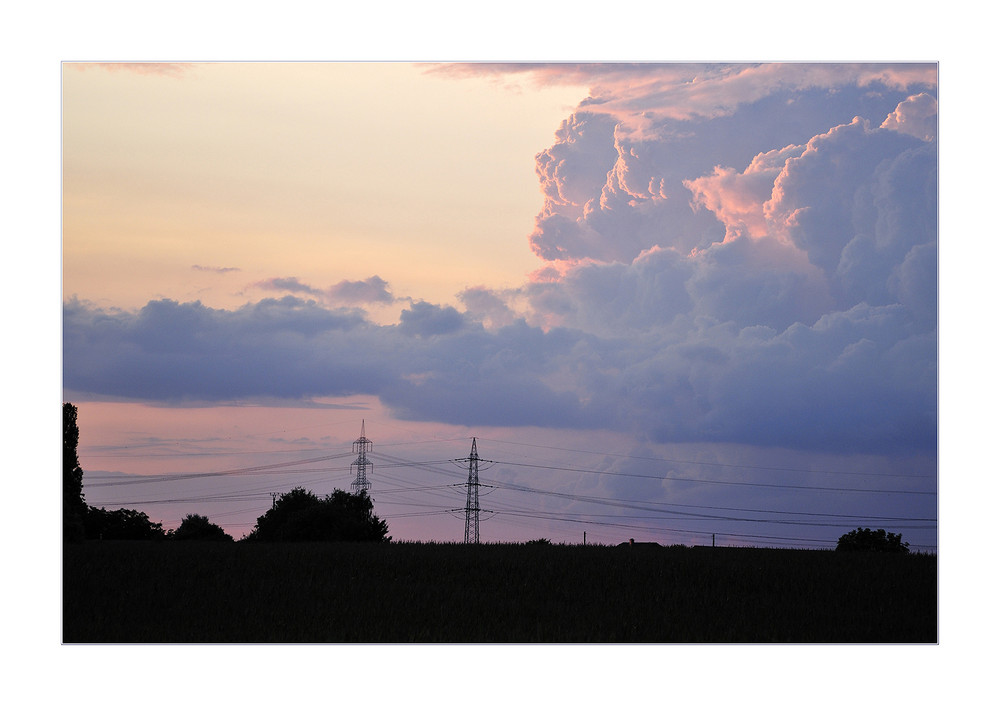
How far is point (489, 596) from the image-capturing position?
2175cm

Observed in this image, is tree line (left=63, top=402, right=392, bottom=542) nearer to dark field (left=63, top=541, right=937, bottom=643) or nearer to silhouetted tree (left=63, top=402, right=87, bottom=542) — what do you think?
silhouetted tree (left=63, top=402, right=87, bottom=542)

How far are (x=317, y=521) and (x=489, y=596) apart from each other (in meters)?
25.8

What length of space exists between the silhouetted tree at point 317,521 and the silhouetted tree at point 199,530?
5764 mm

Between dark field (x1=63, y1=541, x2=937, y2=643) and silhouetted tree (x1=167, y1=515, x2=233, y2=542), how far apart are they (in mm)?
27443

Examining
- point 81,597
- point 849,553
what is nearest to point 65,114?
point 81,597

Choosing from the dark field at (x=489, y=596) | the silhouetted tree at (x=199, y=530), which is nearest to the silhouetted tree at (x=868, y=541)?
the dark field at (x=489, y=596)

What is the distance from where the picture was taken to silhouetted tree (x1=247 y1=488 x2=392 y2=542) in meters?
45.1

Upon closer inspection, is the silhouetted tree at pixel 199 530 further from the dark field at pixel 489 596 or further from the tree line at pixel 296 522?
the dark field at pixel 489 596

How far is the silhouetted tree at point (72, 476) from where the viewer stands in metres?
27.4

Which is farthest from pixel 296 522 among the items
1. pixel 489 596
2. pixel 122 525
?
pixel 489 596

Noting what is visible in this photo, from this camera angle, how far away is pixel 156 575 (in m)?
22.6

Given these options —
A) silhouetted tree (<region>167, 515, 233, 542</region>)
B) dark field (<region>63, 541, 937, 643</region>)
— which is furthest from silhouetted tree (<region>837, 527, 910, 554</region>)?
silhouetted tree (<region>167, 515, 233, 542</region>)

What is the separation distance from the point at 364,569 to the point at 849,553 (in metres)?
16.3

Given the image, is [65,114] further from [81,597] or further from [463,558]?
[463,558]
